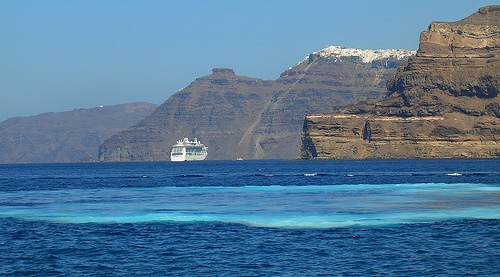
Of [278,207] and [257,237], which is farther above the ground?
[278,207]

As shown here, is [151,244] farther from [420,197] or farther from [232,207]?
[420,197]

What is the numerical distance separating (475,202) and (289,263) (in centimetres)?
3291

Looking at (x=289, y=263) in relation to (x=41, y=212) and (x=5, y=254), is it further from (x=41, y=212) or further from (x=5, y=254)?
(x=41, y=212)

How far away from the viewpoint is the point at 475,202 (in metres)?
66.2

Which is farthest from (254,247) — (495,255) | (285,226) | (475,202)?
(475,202)

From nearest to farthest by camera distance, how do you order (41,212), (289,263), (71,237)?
(289,263), (71,237), (41,212)

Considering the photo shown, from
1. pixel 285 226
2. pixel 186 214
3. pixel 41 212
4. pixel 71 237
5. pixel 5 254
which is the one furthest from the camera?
pixel 41 212

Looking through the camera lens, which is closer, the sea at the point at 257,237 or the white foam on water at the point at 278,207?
the sea at the point at 257,237

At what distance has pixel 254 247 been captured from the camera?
139ft

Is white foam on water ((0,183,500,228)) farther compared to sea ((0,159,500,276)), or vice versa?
white foam on water ((0,183,500,228))

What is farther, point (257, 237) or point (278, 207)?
point (278, 207)

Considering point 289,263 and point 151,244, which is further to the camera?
point 151,244

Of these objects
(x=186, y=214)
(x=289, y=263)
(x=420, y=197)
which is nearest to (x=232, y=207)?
(x=186, y=214)

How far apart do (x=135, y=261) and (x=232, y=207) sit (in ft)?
91.7
